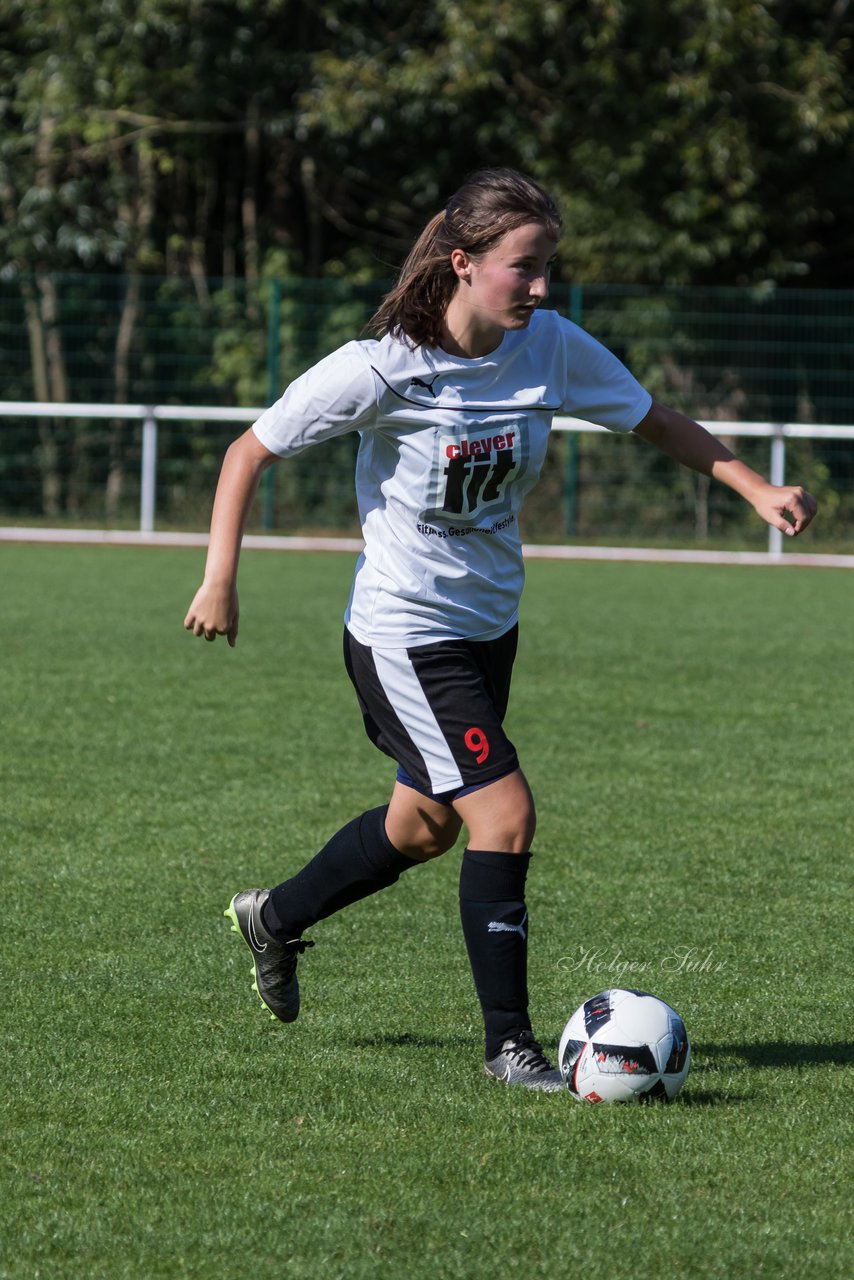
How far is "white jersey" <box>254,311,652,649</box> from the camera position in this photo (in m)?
3.72

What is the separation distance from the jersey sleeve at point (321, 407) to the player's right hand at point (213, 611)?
0.33 meters

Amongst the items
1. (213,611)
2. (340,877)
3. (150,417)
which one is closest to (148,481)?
(150,417)

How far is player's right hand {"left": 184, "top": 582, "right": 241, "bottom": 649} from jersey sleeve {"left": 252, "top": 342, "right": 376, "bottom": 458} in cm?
33

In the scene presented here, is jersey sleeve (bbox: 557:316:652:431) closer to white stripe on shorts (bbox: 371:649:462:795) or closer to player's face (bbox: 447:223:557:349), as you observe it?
player's face (bbox: 447:223:557:349)

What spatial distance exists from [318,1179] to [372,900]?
7.13ft

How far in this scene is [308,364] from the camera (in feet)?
60.9

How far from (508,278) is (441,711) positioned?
90 centimetres

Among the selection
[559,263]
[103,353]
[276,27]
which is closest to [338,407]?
[103,353]

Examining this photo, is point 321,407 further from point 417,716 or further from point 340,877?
point 340,877

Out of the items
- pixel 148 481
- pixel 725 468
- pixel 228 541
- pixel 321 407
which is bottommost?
pixel 148 481

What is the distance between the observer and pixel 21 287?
18.8 m

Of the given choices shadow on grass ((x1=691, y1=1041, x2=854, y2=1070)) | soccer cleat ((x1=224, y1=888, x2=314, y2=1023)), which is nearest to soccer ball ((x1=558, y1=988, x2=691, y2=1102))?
shadow on grass ((x1=691, y1=1041, x2=854, y2=1070))

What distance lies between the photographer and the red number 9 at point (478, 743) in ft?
12.3

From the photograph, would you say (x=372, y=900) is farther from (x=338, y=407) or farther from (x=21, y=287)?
(x=21, y=287)
